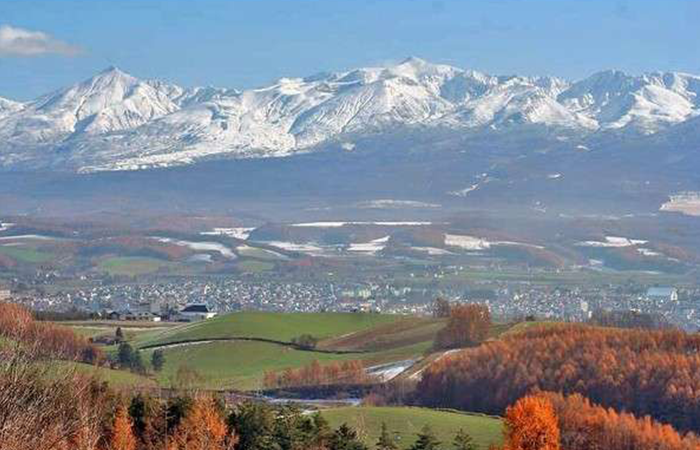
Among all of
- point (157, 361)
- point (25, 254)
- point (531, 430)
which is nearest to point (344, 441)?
point (531, 430)

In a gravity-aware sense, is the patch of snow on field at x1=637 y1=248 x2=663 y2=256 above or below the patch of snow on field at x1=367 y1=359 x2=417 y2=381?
above

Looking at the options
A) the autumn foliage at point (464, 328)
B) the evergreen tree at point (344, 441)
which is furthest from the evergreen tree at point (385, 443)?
the autumn foliage at point (464, 328)

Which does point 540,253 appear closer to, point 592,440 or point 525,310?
point 525,310

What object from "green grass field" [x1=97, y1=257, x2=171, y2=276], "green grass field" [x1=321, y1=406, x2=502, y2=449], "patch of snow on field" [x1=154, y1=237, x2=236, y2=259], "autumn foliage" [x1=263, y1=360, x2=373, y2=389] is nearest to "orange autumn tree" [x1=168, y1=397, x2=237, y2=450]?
"green grass field" [x1=321, y1=406, x2=502, y2=449]

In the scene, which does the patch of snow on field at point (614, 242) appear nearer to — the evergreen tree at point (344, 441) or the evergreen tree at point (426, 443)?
the evergreen tree at point (426, 443)

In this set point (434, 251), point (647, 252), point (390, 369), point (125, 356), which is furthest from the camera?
point (434, 251)

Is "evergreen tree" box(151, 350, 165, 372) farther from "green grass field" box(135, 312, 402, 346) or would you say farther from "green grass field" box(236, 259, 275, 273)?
"green grass field" box(236, 259, 275, 273)

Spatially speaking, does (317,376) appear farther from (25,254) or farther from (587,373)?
(25,254)
